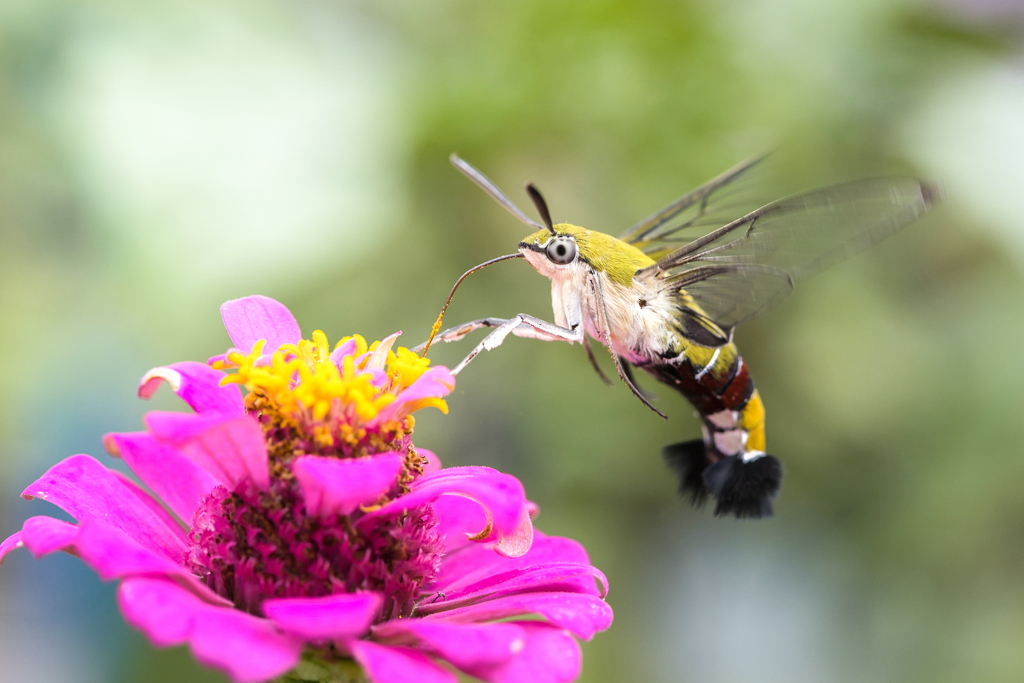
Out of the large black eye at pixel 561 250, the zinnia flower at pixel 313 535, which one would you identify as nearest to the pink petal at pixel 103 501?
the zinnia flower at pixel 313 535

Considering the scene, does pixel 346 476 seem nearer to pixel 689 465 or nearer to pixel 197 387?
pixel 197 387

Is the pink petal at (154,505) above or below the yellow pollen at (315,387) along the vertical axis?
below

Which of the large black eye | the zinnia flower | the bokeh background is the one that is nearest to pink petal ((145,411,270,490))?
the zinnia flower

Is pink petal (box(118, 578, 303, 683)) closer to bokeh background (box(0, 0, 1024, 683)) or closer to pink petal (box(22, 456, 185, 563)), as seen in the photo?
pink petal (box(22, 456, 185, 563))

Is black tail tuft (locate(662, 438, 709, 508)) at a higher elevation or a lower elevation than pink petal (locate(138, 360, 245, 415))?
higher

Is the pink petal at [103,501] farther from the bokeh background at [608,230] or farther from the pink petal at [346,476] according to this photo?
the bokeh background at [608,230]
